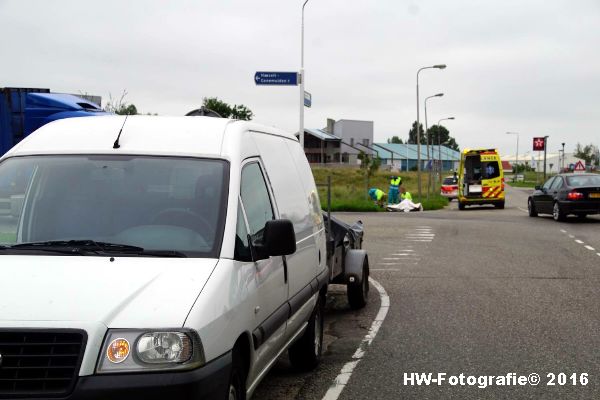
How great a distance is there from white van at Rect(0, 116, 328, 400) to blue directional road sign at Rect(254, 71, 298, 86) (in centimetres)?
1288

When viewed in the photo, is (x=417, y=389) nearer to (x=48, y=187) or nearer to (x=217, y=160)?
(x=217, y=160)

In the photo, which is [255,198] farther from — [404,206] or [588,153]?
[588,153]

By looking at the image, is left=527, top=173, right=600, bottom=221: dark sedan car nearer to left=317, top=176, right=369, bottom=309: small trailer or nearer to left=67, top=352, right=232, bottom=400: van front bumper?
left=317, top=176, right=369, bottom=309: small trailer

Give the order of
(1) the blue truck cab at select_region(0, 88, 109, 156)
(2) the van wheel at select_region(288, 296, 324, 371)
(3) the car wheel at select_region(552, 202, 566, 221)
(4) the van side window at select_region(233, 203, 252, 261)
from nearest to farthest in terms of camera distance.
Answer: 1. (4) the van side window at select_region(233, 203, 252, 261)
2. (2) the van wheel at select_region(288, 296, 324, 371)
3. (1) the blue truck cab at select_region(0, 88, 109, 156)
4. (3) the car wheel at select_region(552, 202, 566, 221)

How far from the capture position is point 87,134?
462 cm

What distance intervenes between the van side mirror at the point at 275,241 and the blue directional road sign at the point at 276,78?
14.4 metres

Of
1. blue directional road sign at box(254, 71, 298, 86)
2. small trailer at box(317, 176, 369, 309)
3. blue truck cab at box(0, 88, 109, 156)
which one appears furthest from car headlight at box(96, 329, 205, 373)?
blue directional road sign at box(254, 71, 298, 86)

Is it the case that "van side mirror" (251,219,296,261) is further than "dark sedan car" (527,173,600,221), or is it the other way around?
"dark sedan car" (527,173,600,221)

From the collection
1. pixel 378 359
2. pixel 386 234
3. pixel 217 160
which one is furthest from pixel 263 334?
pixel 386 234

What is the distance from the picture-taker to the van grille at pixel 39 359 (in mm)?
3143

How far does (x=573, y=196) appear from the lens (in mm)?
22578

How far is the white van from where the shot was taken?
3166 mm

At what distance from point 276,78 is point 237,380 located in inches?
603

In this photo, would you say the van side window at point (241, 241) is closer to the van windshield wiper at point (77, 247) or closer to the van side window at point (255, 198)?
the van side window at point (255, 198)
